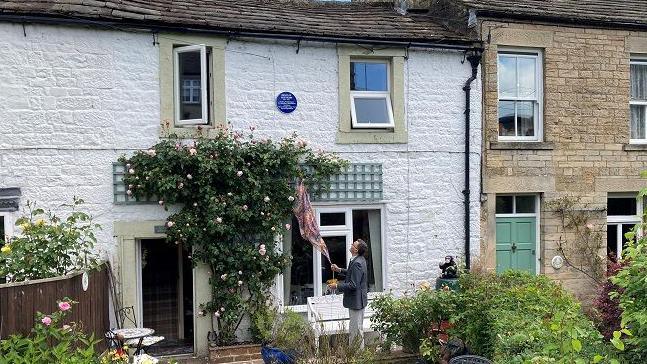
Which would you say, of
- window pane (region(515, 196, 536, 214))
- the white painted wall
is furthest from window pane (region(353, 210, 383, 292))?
window pane (region(515, 196, 536, 214))

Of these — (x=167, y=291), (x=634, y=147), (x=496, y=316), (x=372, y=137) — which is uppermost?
(x=372, y=137)

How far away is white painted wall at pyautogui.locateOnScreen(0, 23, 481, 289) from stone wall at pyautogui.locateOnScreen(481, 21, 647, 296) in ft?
1.40

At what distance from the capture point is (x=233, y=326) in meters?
9.01

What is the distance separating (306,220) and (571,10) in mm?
6251

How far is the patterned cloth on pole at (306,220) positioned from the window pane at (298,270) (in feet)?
1.14

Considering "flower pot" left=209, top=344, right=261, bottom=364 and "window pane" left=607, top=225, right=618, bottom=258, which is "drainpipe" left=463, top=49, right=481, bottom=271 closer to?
"window pane" left=607, top=225, right=618, bottom=258

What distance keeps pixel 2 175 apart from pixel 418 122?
6.35m

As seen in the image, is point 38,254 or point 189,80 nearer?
point 38,254

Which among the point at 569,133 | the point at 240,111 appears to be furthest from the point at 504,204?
the point at 240,111

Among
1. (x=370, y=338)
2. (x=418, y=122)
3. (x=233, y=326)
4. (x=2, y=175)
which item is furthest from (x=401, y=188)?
(x=2, y=175)

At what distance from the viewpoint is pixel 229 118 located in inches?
367

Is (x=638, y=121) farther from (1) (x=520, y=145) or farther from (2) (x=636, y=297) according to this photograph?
(2) (x=636, y=297)

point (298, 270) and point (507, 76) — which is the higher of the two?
point (507, 76)

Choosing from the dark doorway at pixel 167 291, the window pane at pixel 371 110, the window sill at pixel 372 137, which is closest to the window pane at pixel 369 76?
the window pane at pixel 371 110
